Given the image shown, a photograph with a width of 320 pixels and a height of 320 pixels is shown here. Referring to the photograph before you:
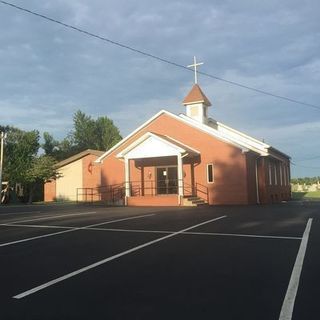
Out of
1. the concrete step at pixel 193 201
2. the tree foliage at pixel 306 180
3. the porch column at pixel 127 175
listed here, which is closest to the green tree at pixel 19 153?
the porch column at pixel 127 175

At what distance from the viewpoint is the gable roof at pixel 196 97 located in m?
37.4

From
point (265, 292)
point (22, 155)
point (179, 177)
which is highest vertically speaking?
point (22, 155)

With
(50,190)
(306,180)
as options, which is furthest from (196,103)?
(306,180)

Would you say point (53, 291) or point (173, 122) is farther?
point (173, 122)

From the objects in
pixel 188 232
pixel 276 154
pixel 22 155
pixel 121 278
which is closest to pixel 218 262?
pixel 121 278

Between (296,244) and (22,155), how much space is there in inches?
1549

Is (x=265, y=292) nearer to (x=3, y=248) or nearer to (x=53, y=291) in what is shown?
(x=53, y=291)

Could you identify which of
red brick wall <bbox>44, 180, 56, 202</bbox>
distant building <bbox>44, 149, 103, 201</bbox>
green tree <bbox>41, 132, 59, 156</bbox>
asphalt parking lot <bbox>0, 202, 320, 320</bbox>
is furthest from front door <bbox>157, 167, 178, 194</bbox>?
green tree <bbox>41, 132, 59, 156</bbox>

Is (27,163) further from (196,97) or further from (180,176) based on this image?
(180,176)

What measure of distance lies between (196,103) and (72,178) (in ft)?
52.7

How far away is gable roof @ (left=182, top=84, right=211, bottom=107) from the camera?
123 ft

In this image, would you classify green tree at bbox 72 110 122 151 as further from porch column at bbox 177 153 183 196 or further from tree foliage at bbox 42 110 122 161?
Answer: porch column at bbox 177 153 183 196

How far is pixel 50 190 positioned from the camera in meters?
48.2

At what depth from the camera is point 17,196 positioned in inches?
1896
